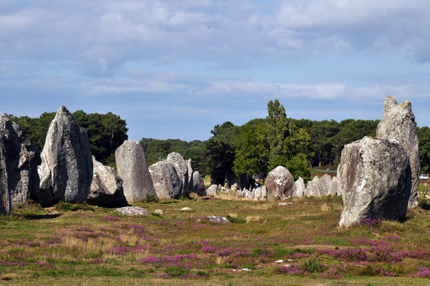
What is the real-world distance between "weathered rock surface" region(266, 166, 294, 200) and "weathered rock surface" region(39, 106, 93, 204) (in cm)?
→ 2444

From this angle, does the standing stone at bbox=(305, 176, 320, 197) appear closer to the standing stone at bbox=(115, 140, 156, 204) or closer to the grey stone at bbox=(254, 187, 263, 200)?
the grey stone at bbox=(254, 187, 263, 200)

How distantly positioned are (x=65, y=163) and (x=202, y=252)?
13.6 m

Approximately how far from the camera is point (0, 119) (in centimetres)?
2214

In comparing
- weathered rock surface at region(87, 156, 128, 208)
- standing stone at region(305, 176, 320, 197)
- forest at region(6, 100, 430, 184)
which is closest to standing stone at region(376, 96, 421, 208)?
weathered rock surface at region(87, 156, 128, 208)

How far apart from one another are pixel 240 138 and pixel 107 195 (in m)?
51.8

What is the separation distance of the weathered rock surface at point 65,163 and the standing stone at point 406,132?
1906 cm

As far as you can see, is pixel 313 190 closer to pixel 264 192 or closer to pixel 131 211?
pixel 264 192

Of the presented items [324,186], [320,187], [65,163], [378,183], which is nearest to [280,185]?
[320,187]

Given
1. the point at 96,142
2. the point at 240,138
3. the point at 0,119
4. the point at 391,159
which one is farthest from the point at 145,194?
the point at 96,142

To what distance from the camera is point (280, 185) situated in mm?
47875

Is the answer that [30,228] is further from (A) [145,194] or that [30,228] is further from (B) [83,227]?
(A) [145,194]

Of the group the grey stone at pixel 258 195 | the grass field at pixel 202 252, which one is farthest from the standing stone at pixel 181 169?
the grass field at pixel 202 252

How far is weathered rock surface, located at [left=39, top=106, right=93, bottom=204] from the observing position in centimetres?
2555

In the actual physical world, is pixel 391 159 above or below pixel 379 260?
above
